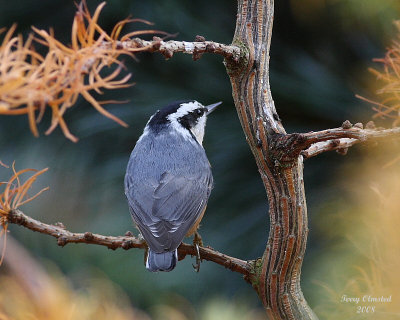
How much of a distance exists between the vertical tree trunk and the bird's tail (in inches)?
13.6

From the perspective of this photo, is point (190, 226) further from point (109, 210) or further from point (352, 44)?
point (352, 44)

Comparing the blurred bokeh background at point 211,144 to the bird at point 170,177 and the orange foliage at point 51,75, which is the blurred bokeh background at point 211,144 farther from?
the orange foliage at point 51,75

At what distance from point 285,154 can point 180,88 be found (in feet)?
2.38

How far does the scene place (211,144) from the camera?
1642 mm

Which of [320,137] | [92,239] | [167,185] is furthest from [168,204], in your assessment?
[320,137]

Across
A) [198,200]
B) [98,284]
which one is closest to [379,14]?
[198,200]

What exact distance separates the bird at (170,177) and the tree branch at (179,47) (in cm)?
56

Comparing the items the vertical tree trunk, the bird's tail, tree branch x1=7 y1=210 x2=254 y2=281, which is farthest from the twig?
the bird's tail

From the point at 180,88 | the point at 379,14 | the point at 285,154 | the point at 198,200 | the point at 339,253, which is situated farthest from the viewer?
the point at 180,88

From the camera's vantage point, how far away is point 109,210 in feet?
5.41

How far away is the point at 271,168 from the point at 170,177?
2.09 ft

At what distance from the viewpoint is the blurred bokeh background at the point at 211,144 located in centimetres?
144

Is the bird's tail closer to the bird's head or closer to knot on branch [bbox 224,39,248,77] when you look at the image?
the bird's head

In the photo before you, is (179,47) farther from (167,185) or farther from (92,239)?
(167,185)
